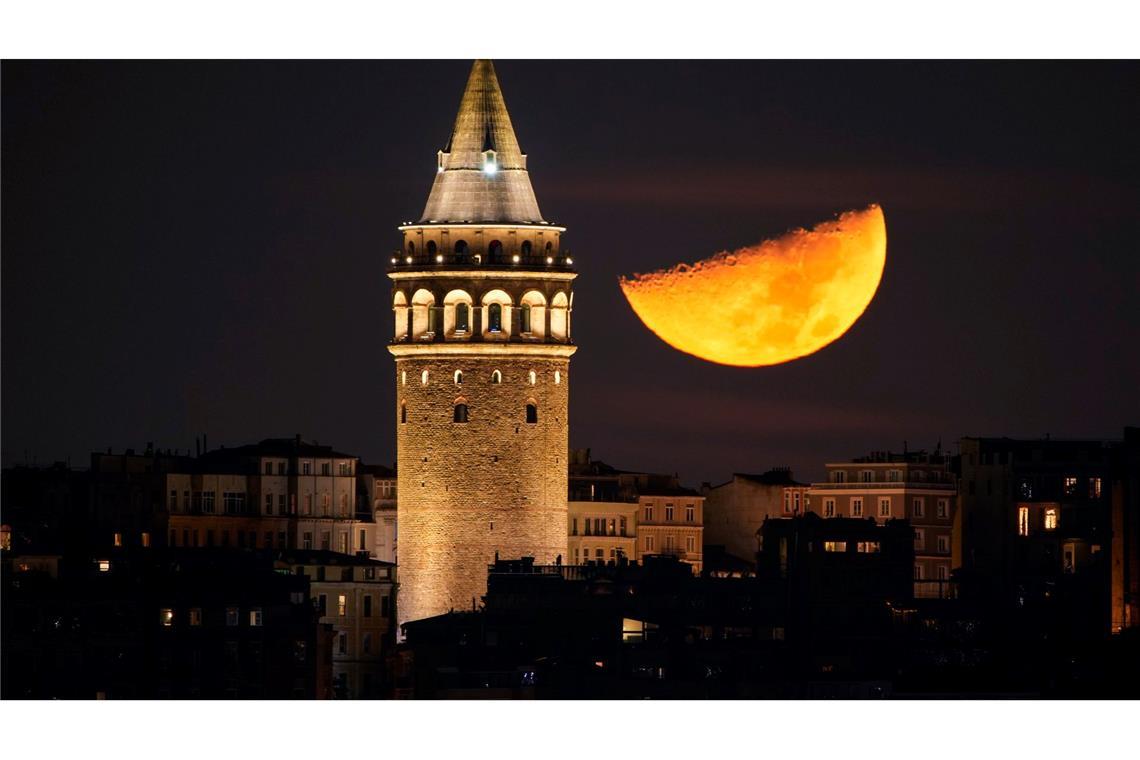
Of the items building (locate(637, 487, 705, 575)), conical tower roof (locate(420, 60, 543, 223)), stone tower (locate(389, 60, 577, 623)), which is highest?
conical tower roof (locate(420, 60, 543, 223))

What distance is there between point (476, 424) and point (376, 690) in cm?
537

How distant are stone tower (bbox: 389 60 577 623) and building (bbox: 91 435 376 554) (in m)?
14.2

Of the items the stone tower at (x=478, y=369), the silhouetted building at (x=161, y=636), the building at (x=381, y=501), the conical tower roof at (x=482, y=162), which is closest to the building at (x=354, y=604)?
the stone tower at (x=478, y=369)

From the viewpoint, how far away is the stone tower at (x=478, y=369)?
117 meters

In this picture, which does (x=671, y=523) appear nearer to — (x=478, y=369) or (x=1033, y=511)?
(x=1033, y=511)

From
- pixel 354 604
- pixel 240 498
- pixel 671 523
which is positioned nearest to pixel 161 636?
pixel 354 604

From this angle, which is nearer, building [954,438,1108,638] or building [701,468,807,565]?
building [954,438,1108,638]

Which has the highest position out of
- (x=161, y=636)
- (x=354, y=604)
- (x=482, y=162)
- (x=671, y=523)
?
(x=482, y=162)

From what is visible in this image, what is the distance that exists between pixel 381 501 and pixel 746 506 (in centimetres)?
884

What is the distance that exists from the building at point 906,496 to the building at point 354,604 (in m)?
16.9

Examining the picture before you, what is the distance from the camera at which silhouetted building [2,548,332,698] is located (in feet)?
354

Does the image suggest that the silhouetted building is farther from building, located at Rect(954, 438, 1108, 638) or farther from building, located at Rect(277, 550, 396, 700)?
building, located at Rect(954, 438, 1108, 638)

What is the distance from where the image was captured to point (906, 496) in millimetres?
136875

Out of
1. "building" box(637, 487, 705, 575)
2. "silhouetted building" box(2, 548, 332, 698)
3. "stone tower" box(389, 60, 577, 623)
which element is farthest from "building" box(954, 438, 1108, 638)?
"silhouetted building" box(2, 548, 332, 698)
